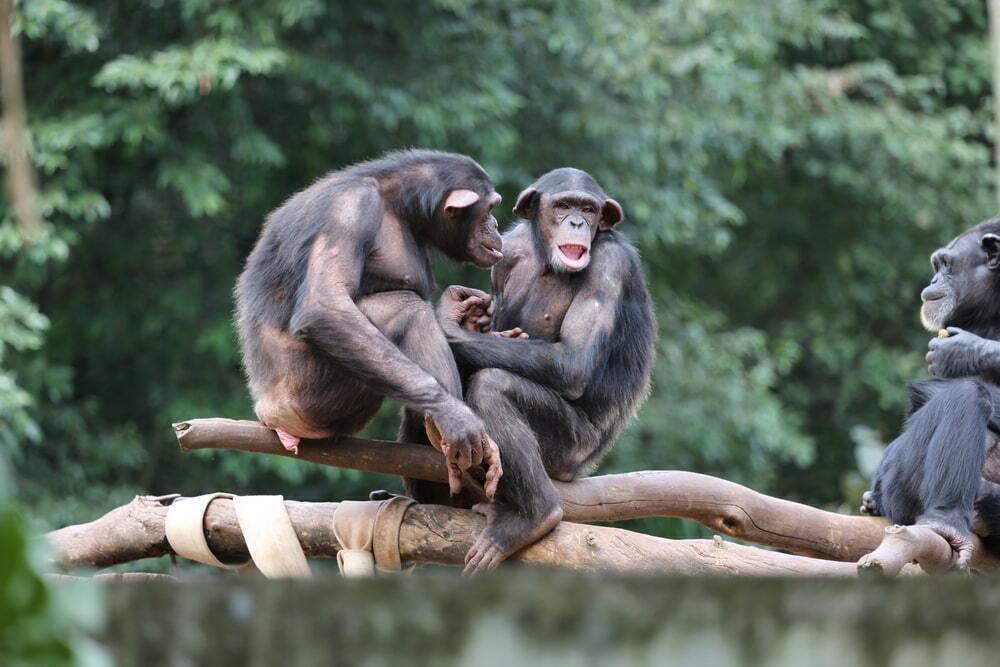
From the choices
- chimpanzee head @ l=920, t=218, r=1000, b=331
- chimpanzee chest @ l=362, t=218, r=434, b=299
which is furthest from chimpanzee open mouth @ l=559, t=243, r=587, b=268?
chimpanzee head @ l=920, t=218, r=1000, b=331

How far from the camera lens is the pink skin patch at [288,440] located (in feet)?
14.9

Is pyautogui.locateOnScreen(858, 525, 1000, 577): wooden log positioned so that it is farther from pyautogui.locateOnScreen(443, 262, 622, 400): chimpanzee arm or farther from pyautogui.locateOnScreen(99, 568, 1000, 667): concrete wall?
pyautogui.locateOnScreen(99, 568, 1000, 667): concrete wall

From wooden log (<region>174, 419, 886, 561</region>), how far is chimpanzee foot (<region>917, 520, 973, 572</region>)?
381mm

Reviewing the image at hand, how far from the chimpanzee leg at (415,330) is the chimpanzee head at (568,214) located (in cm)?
66

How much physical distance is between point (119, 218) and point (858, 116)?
7.16 m

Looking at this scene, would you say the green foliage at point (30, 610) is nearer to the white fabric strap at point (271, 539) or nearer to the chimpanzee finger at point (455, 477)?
the chimpanzee finger at point (455, 477)

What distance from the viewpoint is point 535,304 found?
5.05m

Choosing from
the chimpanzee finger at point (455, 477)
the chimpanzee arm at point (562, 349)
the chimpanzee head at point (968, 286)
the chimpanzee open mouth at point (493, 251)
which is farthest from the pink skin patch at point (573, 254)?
the chimpanzee head at point (968, 286)

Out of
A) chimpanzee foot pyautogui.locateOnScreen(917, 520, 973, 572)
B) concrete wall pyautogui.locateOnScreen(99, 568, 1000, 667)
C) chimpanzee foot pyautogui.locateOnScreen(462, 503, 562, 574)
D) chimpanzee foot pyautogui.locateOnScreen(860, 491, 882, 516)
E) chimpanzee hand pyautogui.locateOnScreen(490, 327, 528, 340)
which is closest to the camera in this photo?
concrete wall pyautogui.locateOnScreen(99, 568, 1000, 667)

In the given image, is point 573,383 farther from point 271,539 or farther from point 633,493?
point 271,539

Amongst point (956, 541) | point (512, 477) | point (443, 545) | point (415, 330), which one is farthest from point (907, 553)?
point (415, 330)

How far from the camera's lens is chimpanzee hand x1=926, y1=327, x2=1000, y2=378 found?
5141 mm

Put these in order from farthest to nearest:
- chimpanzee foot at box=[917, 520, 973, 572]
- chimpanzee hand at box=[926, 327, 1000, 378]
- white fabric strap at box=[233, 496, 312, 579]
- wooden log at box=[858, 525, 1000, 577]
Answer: chimpanzee hand at box=[926, 327, 1000, 378] → chimpanzee foot at box=[917, 520, 973, 572] → white fabric strap at box=[233, 496, 312, 579] → wooden log at box=[858, 525, 1000, 577]

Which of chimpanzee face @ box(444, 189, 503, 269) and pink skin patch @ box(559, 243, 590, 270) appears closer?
chimpanzee face @ box(444, 189, 503, 269)
